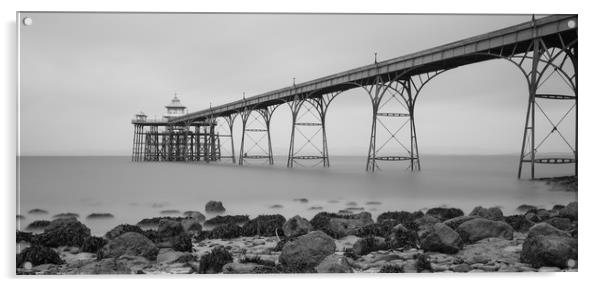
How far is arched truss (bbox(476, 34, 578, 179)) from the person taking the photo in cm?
762

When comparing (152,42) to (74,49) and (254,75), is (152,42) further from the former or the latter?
(254,75)

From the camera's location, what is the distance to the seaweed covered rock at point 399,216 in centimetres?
778

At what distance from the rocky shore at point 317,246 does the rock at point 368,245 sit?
0.05 feet

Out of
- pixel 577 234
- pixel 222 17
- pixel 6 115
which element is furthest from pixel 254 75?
pixel 577 234

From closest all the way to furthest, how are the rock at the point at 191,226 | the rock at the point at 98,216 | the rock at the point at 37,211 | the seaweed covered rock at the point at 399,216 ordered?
the rock at the point at 37,211
the rock at the point at 191,226
the seaweed covered rock at the point at 399,216
the rock at the point at 98,216

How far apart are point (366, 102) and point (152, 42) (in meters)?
5.34

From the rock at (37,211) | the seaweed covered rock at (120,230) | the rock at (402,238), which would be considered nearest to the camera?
the rock at (402,238)

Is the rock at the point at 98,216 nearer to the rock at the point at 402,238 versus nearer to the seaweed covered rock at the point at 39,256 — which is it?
the seaweed covered rock at the point at 39,256

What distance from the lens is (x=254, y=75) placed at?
8852 millimetres

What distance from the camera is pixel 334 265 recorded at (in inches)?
252

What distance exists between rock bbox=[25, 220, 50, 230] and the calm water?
0.30 ft

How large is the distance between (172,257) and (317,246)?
2125mm

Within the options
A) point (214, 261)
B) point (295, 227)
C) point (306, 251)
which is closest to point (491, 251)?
point (306, 251)

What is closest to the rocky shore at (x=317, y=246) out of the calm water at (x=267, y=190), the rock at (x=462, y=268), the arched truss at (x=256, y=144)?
the rock at (x=462, y=268)
